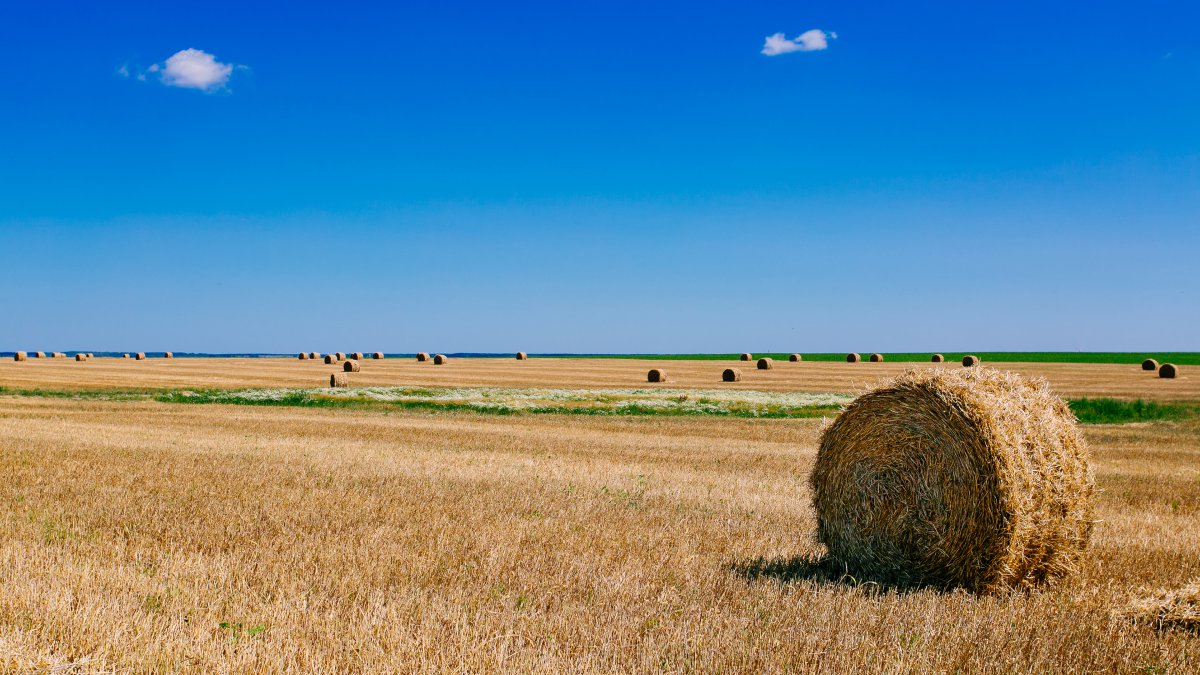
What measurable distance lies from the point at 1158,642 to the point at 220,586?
22.4ft

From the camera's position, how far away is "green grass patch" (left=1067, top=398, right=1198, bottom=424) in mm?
29531

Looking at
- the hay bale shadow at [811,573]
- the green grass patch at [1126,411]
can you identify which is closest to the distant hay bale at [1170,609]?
the hay bale shadow at [811,573]

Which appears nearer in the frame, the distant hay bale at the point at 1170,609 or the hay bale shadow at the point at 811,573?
the distant hay bale at the point at 1170,609

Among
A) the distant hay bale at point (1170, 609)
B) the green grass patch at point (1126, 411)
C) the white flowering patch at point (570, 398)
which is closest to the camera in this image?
the distant hay bale at point (1170, 609)

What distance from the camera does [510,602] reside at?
6.80 m

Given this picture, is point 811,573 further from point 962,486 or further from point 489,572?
point 489,572

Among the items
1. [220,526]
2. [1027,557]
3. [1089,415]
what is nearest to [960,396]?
[1027,557]

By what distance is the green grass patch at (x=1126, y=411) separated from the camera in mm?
29531

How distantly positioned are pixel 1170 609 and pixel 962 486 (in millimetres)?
1784

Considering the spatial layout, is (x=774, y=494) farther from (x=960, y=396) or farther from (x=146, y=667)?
(x=146, y=667)

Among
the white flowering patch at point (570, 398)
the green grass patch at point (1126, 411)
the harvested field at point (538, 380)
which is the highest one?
the harvested field at point (538, 380)

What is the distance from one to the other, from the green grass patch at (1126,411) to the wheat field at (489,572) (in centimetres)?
1393

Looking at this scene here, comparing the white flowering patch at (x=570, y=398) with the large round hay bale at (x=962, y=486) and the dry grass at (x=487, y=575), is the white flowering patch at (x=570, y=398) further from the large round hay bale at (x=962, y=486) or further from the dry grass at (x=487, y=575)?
the large round hay bale at (x=962, y=486)

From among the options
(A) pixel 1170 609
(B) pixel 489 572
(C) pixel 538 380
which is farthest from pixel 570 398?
(A) pixel 1170 609
